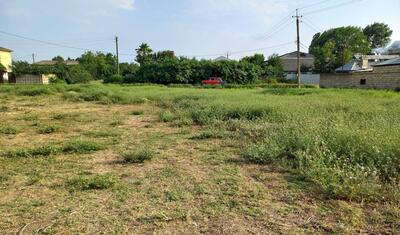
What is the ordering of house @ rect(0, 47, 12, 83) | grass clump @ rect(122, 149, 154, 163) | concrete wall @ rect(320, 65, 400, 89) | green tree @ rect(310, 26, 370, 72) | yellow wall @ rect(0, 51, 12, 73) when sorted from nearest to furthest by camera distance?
grass clump @ rect(122, 149, 154, 163) < concrete wall @ rect(320, 65, 400, 89) < house @ rect(0, 47, 12, 83) < yellow wall @ rect(0, 51, 12, 73) < green tree @ rect(310, 26, 370, 72)

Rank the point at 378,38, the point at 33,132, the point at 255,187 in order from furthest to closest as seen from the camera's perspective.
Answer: the point at 378,38
the point at 33,132
the point at 255,187

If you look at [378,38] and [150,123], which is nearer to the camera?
[150,123]

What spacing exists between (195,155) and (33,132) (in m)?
4.94

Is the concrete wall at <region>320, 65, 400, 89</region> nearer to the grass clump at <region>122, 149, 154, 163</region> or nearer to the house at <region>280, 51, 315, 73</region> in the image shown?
the house at <region>280, 51, 315, 73</region>

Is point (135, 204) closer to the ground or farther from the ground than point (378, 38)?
closer to the ground

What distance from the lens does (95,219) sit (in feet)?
11.5

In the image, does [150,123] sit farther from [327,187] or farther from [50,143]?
[327,187]

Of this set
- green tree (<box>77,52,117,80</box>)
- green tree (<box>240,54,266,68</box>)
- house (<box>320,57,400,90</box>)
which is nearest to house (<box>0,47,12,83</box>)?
green tree (<box>77,52,117,80</box>)

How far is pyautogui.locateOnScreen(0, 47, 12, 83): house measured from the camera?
48250 mm

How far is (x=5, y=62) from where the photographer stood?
55.0m

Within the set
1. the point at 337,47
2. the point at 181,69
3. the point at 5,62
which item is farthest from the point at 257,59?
the point at 5,62

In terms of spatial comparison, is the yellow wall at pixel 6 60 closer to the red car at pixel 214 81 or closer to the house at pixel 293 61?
the red car at pixel 214 81

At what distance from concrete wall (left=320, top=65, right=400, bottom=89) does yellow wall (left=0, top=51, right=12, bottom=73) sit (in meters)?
44.0

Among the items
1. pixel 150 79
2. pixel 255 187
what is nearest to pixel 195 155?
pixel 255 187
